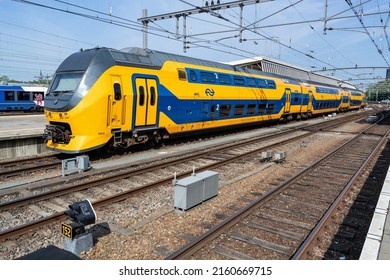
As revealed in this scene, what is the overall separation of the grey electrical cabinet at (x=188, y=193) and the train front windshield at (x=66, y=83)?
19.0 ft

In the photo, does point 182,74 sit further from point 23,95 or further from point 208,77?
point 23,95

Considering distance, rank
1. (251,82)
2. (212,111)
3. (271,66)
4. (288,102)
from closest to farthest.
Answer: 1. (212,111)
2. (251,82)
3. (288,102)
4. (271,66)

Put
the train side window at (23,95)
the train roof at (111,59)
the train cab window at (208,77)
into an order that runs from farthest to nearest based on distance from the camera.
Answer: the train side window at (23,95)
the train cab window at (208,77)
the train roof at (111,59)

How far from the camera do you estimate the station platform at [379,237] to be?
14.0 ft

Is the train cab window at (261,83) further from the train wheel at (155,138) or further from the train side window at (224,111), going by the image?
the train wheel at (155,138)

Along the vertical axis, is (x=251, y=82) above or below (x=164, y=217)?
above

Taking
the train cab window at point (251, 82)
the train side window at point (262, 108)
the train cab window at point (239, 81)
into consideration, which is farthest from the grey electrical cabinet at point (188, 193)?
the train side window at point (262, 108)

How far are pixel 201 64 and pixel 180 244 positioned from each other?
1209cm

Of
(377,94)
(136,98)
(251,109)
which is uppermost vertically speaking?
(377,94)

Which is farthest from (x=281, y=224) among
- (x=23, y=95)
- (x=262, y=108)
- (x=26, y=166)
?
(x=23, y=95)

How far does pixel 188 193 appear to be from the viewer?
263 inches

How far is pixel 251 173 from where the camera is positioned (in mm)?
10062

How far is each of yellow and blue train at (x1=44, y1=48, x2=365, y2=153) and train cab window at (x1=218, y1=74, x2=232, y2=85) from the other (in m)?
0.03

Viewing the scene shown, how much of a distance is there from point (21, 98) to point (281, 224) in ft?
115
